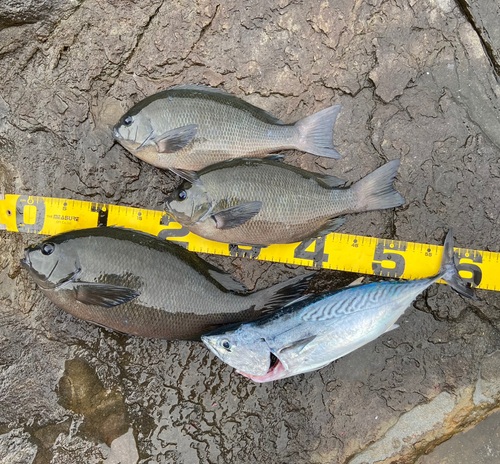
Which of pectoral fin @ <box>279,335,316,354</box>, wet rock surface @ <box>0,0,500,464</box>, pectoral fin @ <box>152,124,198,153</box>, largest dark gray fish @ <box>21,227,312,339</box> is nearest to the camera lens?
pectoral fin @ <box>279,335,316,354</box>

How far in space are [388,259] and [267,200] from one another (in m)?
1.09

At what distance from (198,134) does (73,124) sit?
1058 mm

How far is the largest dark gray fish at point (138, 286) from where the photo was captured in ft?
10.00

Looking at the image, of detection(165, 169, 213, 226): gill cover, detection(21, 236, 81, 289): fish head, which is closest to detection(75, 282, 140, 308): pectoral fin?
detection(21, 236, 81, 289): fish head

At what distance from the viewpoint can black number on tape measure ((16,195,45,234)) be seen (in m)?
3.43

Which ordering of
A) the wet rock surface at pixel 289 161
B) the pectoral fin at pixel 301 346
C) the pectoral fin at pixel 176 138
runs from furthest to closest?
1. the wet rock surface at pixel 289 161
2. the pectoral fin at pixel 176 138
3. the pectoral fin at pixel 301 346

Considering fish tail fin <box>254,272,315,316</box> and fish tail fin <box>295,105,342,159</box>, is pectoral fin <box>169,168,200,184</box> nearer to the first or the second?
fish tail fin <box>295,105,342,159</box>

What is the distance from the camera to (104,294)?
299 cm

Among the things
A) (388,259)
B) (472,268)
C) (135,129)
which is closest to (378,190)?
(388,259)

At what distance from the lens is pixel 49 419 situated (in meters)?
3.38

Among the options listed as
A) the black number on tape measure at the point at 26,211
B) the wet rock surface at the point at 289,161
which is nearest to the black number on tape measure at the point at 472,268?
the wet rock surface at the point at 289,161

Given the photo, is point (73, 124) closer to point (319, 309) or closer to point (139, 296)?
point (139, 296)

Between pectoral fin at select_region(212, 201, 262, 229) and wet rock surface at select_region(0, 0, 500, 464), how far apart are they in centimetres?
58

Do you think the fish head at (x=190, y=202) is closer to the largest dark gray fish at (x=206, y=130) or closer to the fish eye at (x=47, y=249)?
the largest dark gray fish at (x=206, y=130)
